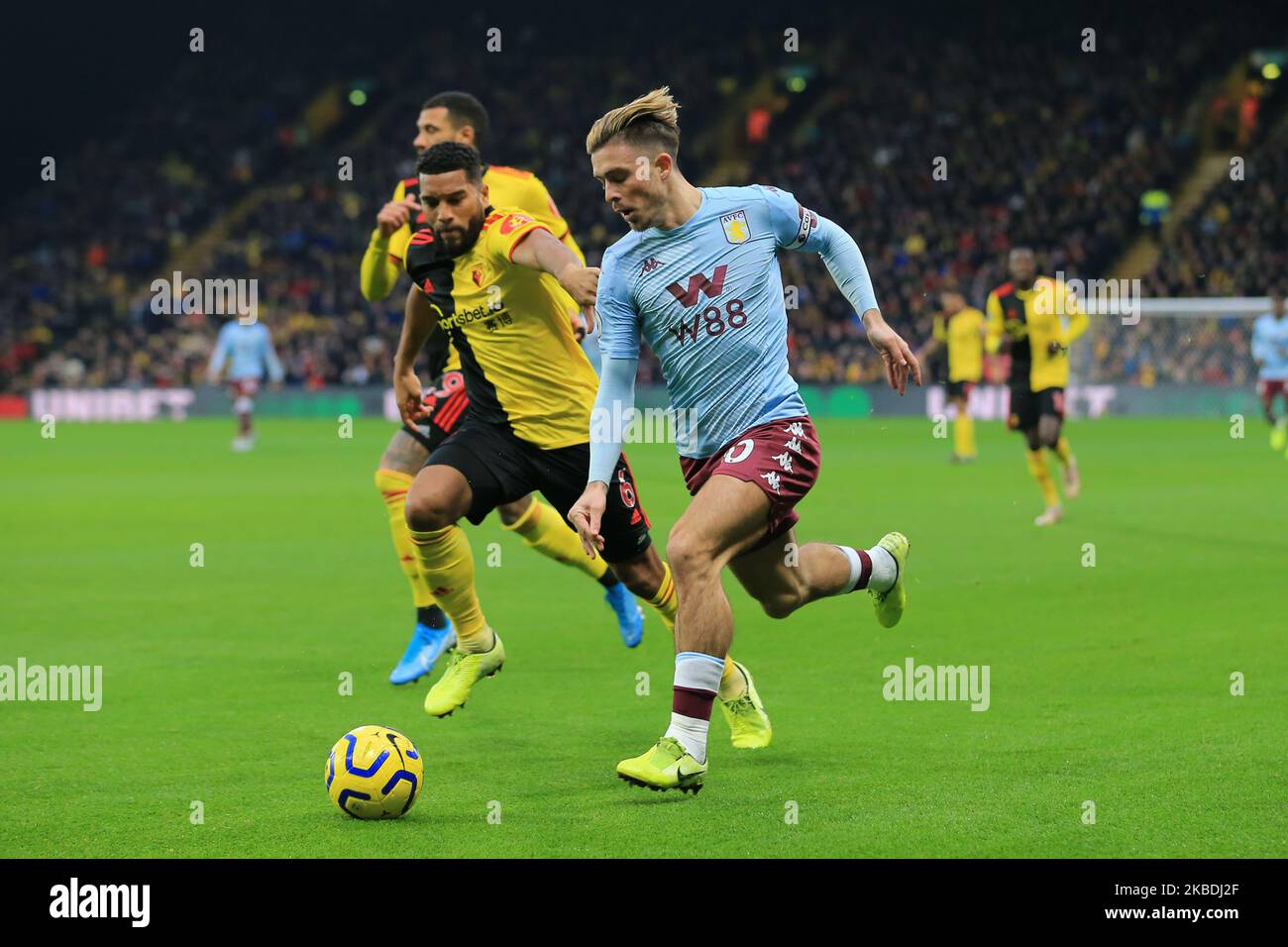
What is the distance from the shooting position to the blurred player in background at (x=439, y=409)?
7.95 m

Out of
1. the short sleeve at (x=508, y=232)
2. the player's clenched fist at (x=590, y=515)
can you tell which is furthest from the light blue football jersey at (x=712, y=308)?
the short sleeve at (x=508, y=232)

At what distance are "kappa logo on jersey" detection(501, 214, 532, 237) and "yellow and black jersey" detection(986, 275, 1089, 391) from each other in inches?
375

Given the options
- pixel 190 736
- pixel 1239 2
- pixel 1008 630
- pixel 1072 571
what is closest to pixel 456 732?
pixel 190 736

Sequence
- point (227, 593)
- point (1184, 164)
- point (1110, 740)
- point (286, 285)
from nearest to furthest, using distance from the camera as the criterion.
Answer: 1. point (1110, 740)
2. point (227, 593)
3. point (1184, 164)
4. point (286, 285)

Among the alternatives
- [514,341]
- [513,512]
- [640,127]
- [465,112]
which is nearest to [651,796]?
[640,127]

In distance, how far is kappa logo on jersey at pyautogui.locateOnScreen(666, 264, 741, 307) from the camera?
5.96 metres

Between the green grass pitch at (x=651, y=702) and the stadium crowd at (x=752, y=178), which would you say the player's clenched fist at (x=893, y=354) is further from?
the stadium crowd at (x=752, y=178)

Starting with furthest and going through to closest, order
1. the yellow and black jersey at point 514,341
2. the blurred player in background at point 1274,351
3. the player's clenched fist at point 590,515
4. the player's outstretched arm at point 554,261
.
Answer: the blurred player in background at point 1274,351 < the yellow and black jersey at point 514,341 < the player's outstretched arm at point 554,261 < the player's clenched fist at point 590,515

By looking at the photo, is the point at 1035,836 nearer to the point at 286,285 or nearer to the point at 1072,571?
the point at 1072,571

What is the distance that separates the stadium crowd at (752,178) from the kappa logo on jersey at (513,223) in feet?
94.9

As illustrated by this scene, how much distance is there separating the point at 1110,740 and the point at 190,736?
3490mm

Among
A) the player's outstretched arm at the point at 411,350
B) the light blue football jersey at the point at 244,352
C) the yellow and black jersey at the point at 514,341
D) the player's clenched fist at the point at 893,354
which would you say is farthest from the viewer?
the light blue football jersey at the point at 244,352

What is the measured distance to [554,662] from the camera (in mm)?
8367

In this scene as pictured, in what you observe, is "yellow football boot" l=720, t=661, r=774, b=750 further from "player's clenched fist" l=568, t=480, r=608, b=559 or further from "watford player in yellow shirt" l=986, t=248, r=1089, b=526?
"watford player in yellow shirt" l=986, t=248, r=1089, b=526
